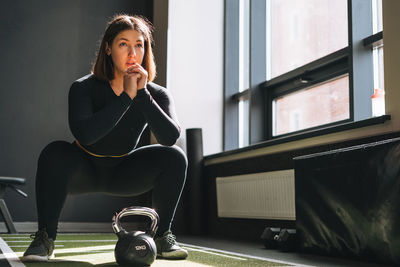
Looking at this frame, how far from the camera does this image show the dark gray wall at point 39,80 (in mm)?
4465

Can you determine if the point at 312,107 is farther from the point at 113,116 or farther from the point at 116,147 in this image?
the point at 113,116

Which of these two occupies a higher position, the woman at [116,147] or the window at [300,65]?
the window at [300,65]

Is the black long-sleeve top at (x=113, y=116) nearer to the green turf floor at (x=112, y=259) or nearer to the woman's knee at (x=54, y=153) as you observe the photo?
the woman's knee at (x=54, y=153)

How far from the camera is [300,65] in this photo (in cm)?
362

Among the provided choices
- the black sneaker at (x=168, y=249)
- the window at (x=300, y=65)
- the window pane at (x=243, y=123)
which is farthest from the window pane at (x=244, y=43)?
the black sneaker at (x=168, y=249)

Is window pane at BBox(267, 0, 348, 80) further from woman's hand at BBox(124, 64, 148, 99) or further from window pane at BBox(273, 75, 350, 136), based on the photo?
woman's hand at BBox(124, 64, 148, 99)

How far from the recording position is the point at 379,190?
193 centimetres

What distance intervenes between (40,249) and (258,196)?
1740 mm

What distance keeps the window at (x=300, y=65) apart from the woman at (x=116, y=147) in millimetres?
1214

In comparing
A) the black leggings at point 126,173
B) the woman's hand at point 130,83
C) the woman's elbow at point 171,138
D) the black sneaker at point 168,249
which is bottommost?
the black sneaker at point 168,249

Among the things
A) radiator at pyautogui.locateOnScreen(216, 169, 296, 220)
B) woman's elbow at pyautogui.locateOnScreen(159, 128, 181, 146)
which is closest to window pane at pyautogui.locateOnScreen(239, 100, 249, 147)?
radiator at pyautogui.locateOnScreen(216, 169, 296, 220)

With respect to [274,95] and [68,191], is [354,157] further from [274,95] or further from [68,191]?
[274,95]

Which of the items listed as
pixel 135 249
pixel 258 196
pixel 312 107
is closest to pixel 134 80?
pixel 135 249

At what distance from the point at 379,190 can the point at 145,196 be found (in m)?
3.08
